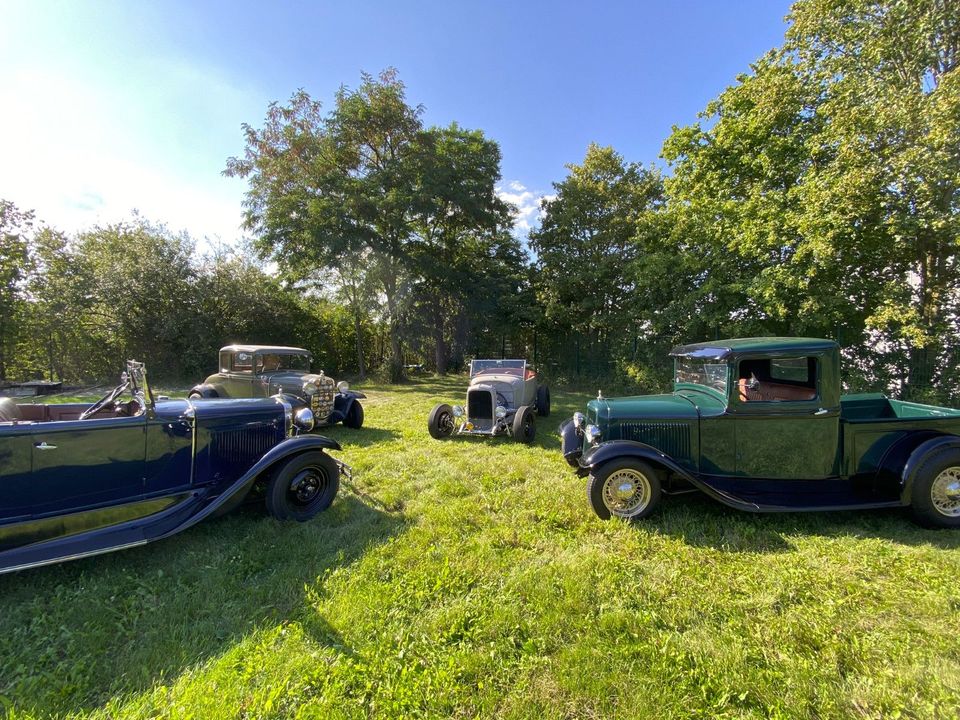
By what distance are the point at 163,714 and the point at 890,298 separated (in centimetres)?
1177

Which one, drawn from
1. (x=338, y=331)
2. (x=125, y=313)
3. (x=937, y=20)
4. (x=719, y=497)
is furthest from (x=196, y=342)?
(x=937, y=20)

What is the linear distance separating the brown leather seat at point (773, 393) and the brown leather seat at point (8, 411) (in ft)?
21.1

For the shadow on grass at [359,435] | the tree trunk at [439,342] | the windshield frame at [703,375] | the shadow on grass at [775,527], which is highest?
the tree trunk at [439,342]

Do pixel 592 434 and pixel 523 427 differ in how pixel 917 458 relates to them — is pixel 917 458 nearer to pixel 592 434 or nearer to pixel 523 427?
pixel 592 434

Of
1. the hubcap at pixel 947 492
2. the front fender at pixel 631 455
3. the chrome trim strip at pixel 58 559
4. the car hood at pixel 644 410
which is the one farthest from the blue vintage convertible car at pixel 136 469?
the hubcap at pixel 947 492

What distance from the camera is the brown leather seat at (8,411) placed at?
324cm

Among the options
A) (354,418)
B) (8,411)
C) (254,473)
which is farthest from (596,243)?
(8,411)

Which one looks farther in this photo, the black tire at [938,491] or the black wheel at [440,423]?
the black wheel at [440,423]

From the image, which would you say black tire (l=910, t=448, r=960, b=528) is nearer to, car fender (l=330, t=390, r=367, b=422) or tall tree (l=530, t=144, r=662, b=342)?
car fender (l=330, t=390, r=367, b=422)

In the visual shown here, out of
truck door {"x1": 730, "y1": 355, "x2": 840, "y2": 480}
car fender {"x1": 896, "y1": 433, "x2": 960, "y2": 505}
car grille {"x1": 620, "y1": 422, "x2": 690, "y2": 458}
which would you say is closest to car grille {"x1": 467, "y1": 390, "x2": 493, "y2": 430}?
car grille {"x1": 620, "y1": 422, "x2": 690, "y2": 458}

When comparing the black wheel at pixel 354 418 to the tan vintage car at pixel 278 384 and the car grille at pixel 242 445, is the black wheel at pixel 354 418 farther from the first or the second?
the car grille at pixel 242 445

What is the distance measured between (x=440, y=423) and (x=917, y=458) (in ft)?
18.9

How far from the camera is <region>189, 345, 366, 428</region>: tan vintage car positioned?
771 cm

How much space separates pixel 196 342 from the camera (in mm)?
16172
